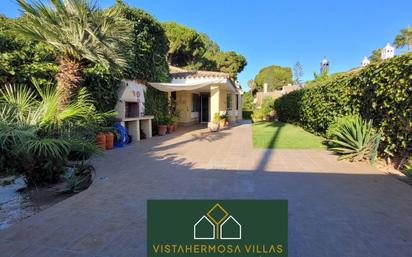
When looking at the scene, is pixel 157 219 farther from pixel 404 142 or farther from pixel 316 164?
pixel 404 142

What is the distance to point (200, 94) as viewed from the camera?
2452 centimetres

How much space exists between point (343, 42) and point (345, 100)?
60.5ft

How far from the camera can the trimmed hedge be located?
6328 mm

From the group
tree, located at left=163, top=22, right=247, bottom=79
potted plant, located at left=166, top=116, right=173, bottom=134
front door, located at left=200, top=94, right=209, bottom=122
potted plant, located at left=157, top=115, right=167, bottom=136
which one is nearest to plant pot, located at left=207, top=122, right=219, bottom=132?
potted plant, located at left=166, top=116, right=173, bottom=134

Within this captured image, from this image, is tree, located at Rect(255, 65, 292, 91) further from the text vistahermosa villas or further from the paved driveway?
the text vistahermosa villas

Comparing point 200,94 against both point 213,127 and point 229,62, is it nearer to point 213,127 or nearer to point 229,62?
point 213,127

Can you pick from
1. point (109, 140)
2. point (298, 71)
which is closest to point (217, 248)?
point (109, 140)

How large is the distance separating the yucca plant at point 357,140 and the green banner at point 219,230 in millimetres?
6496

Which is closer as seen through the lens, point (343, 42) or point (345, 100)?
point (345, 100)

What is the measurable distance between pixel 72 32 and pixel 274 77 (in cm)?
7734

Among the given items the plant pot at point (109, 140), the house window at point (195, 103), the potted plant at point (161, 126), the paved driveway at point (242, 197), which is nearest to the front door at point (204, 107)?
the house window at point (195, 103)

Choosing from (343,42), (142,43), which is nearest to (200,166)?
(142,43)

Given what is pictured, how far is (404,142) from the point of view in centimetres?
638

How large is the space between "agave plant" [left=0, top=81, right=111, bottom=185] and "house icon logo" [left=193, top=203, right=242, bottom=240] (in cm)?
352
